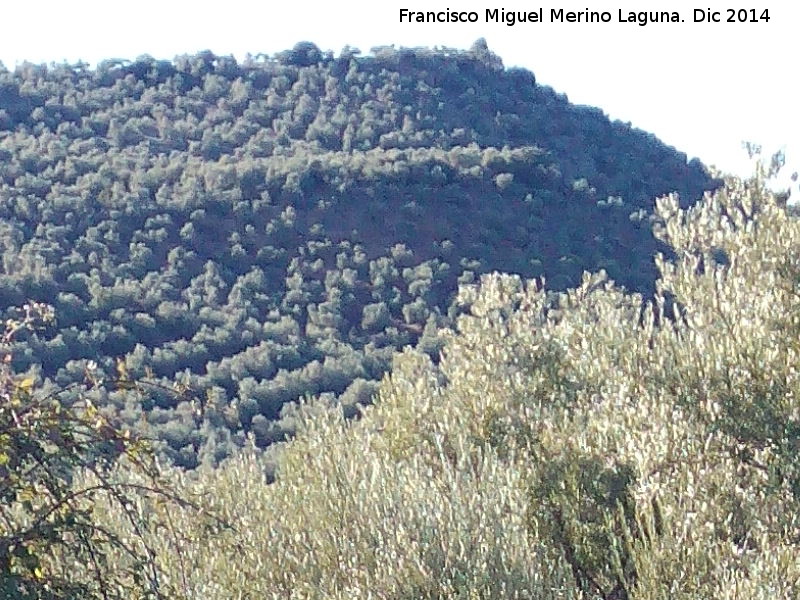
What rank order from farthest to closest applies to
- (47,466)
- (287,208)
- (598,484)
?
(287,208)
(598,484)
(47,466)

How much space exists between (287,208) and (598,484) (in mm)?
27847

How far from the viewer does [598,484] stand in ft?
24.6

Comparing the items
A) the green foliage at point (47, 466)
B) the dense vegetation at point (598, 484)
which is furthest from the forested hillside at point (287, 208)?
the green foliage at point (47, 466)

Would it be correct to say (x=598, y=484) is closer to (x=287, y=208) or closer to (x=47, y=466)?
(x=47, y=466)

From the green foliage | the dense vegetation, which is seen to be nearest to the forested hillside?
the dense vegetation

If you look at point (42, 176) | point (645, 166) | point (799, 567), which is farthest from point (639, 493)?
point (645, 166)

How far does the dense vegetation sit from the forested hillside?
8.34 meters

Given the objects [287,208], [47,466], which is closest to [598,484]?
[47,466]

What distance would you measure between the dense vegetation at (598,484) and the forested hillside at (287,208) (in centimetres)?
834

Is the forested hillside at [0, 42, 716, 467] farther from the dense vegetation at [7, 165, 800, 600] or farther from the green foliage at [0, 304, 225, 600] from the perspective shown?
the green foliage at [0, 304, 225, 600]

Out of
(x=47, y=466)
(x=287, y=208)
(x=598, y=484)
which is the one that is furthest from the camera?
(x=287, y=208)

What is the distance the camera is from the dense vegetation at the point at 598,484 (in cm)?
618

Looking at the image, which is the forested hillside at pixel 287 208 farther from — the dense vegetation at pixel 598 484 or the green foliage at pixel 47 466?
the green foliage at pixel 47 466

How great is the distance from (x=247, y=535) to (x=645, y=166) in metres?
35.8
